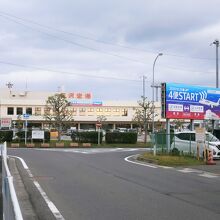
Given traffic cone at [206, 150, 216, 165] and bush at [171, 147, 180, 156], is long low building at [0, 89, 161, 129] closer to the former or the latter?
bush at [171, 147, 180, 156]

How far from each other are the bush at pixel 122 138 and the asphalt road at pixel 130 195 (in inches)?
1406

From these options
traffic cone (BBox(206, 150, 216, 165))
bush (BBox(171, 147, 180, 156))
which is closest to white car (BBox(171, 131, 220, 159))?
bush (BBox(171, 147, 180, 156))

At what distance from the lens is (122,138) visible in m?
55.6

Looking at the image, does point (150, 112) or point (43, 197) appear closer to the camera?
point (43, 197)

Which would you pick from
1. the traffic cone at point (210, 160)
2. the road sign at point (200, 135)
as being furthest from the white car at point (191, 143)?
the traffic cone at point (210, 160)

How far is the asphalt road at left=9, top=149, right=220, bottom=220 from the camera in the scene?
33.3ft

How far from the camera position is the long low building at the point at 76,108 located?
414 feet

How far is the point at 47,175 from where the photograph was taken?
1853 cm

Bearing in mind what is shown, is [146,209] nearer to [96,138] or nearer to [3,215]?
[3,215]

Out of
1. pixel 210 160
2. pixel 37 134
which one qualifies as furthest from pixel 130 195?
pixel 37 134

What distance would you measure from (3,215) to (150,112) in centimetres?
6116

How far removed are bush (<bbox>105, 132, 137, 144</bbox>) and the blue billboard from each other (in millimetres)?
17797

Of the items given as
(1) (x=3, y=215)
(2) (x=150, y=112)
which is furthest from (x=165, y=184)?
(2) (x=150, y=112)

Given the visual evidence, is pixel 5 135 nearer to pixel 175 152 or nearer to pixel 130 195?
pixel 175 152
